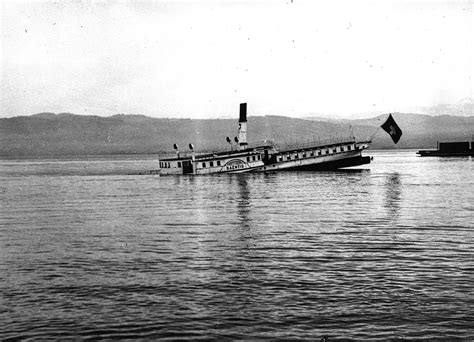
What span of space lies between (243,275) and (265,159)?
222ft

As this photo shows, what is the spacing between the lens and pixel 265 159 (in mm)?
86375

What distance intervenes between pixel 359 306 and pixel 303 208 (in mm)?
24845

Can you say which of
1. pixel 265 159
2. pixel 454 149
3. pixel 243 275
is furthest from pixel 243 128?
pixel 454 149

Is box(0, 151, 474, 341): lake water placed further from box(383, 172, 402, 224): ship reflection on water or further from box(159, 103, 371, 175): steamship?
box(159, 103, 371, 175): steamship

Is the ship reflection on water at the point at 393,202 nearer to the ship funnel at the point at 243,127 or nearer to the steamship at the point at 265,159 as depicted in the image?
the steamship at the point at 265,159

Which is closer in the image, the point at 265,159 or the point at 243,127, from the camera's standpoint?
the point at 243,127

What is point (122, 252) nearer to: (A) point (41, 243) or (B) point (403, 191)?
(A) point (41, 243)

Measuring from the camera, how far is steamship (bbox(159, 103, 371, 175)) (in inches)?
3260

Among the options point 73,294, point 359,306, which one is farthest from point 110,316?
point 359,306

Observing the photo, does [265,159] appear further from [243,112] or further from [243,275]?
[243,275]

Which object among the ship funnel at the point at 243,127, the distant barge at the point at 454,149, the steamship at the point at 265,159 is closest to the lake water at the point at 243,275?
the steamship at the point at 265,159

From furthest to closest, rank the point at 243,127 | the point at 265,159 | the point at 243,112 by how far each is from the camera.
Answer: the point at 243,112 < the point at 265,159 < the point at 243,127

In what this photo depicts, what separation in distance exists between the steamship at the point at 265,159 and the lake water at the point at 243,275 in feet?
144

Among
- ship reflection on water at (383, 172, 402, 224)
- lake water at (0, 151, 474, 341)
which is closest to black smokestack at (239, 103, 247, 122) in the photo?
ship reflection on water at (383, 172, 402, 224)
